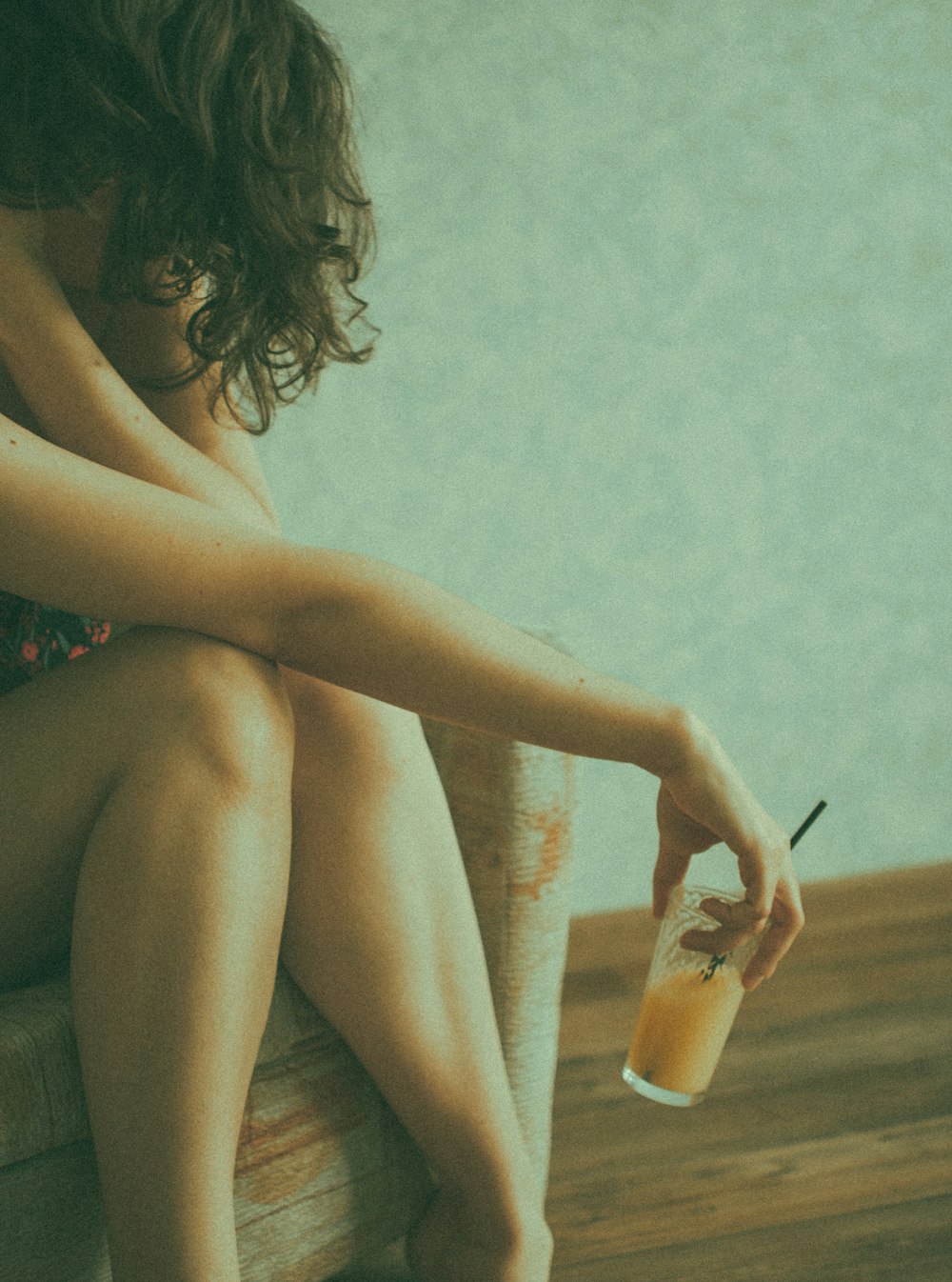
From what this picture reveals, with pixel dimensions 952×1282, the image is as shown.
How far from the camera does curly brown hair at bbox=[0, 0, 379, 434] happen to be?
79cm

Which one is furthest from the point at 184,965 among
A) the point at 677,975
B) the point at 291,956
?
the point at 677,975

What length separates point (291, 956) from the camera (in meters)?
0.84

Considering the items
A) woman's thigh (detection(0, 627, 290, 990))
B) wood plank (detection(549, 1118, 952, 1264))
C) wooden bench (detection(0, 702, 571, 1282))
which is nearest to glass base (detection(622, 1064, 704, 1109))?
wooden bench (detection(0, 702, 571, 1282))

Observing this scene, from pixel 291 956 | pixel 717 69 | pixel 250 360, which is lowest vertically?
pixel 291 956

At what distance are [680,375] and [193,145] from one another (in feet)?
3.24

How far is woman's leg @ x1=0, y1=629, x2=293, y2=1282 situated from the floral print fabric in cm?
21

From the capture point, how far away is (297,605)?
0.70 m

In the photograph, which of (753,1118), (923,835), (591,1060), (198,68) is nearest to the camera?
(198,68)

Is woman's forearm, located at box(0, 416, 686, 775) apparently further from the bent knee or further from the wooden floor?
the wooden floor

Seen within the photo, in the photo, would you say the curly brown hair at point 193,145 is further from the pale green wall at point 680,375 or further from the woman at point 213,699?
the pale green wall at point 680,375

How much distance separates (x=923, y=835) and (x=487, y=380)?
98 centimetres

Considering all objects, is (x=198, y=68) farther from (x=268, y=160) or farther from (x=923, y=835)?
(x=923, y=835)

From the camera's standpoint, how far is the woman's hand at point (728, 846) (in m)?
0.73

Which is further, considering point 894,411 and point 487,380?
point 894,411
